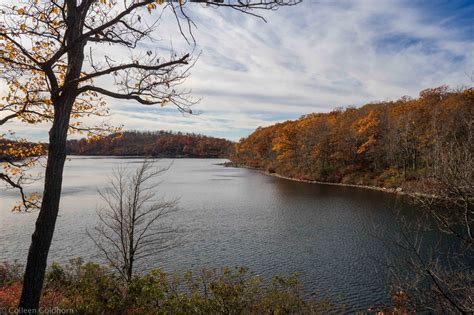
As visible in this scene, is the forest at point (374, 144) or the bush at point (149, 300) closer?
the bush at point (149, 300)

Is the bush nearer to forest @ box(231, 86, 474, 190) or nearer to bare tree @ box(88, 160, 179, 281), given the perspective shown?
bare tree @ box(88, 160, 179, 281)

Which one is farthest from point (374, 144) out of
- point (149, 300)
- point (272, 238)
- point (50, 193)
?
point (50, 193)

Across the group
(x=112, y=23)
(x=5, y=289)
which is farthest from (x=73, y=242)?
(x=112, y=23)

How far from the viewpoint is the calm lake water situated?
55.3ft

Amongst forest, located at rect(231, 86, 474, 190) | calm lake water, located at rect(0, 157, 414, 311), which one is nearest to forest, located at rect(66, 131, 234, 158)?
forest, located at rect(231, 86, 474, 190)

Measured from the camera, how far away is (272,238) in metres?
23.0

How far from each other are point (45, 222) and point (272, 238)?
1939 centimetres

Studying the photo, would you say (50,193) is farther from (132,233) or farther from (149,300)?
(132,233)

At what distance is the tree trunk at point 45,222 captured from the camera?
4.93 m

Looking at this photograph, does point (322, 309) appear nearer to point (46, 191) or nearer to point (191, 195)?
point (46, 191)

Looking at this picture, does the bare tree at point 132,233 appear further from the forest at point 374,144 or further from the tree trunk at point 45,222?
the forest at point 374,144

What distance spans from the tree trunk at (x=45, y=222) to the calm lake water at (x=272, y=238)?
12060 millimetres

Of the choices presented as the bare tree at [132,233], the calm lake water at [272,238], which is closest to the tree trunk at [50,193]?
the bare tree at [132,233]

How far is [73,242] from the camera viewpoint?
2112 cm
